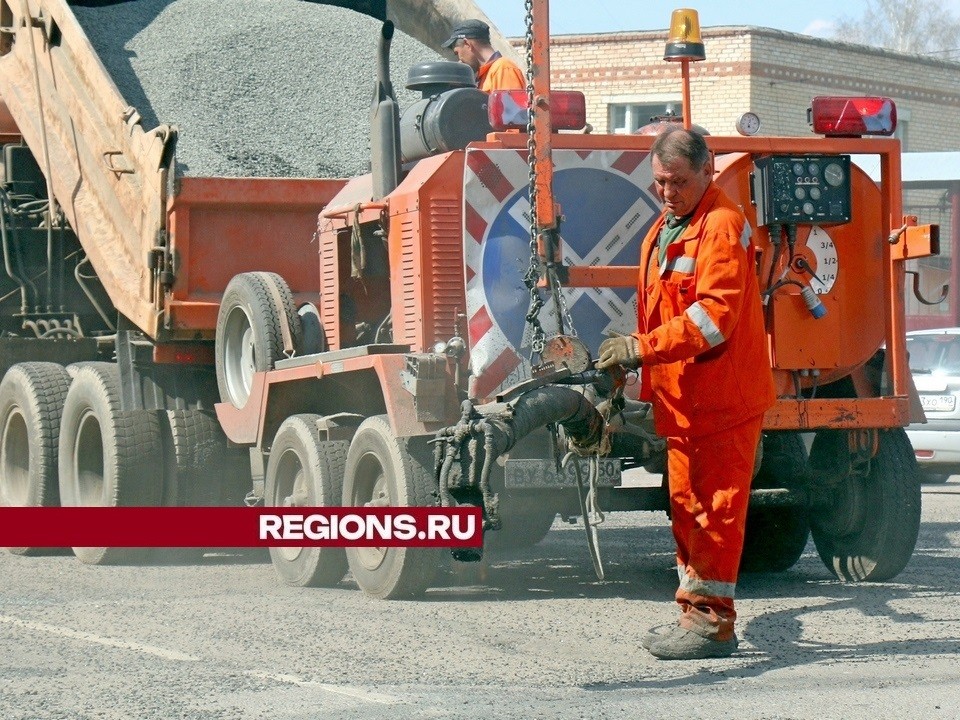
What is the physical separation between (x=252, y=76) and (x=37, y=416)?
2368 millimetres

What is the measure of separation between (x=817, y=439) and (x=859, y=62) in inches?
995

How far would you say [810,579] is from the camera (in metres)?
8.66

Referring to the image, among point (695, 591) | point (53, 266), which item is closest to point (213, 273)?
point (53, 266)

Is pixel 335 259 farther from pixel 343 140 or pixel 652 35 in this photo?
pixel 652 35

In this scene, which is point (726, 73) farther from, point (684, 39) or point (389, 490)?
point (389, 490)

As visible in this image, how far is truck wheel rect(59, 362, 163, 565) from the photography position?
959 cm

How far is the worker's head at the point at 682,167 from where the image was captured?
20.4ft

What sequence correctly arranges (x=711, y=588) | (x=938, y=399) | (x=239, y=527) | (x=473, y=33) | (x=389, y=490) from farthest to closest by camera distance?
(x=938, y=399), (x=473, y=33), (x=239, y=527), (x=389, y=490), (x=711, y=588)

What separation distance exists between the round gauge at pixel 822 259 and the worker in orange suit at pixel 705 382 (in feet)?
5.22

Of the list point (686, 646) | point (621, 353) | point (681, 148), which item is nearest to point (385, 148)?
point (681, 148)

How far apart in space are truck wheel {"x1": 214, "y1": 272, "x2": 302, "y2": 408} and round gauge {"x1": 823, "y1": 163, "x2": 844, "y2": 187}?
2.50m

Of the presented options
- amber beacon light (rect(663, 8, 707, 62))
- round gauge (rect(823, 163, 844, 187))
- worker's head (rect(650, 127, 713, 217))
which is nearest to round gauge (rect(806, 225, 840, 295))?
round gauge (rect(823, 163, 844, 187))

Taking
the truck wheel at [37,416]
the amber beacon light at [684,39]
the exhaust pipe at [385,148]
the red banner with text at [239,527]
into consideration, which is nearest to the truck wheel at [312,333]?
the exhaust pipe at [385,148]

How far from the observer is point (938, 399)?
46.1 ft
